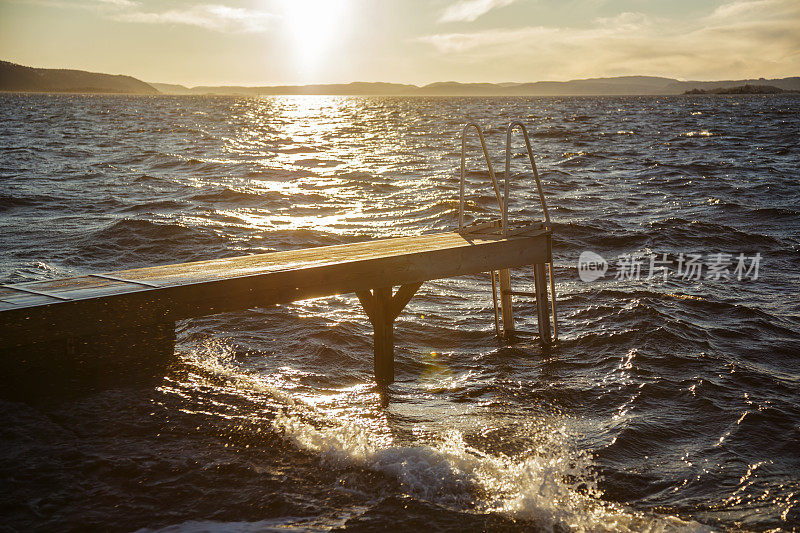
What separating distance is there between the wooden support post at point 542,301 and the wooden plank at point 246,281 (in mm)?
305

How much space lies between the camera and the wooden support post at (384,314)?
6637 mm

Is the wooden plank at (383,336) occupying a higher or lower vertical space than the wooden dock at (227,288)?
lower

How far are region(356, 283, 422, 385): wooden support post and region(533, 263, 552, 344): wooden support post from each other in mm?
1810

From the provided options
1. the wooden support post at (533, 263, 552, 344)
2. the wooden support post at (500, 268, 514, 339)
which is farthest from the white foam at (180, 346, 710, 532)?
the wooden support post at (500, 268, 514, 339)

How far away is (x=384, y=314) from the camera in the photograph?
675 cm

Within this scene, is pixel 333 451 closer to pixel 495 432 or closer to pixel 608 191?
pixel 495 432

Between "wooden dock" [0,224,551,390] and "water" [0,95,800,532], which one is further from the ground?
"wooden dock" [0,224,551,390]

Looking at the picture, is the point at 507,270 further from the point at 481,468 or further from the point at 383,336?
the point at 481,468

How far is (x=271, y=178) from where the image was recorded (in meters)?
25.1

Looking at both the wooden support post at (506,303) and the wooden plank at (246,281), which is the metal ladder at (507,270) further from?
the wooden plank at (246,281)

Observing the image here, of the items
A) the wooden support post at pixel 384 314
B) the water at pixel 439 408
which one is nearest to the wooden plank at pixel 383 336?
the wooden support post at pixel 384 314

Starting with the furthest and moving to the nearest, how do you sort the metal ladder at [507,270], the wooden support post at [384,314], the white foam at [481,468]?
the metal ladder at [507,270] < the wooden support post at [384,314] < the white foam at [481,468]

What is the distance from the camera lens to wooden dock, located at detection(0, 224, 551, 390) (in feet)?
15.7

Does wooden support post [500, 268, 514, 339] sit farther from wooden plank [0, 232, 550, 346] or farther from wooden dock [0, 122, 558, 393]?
wooden plank [0, 232, 550, 346]
